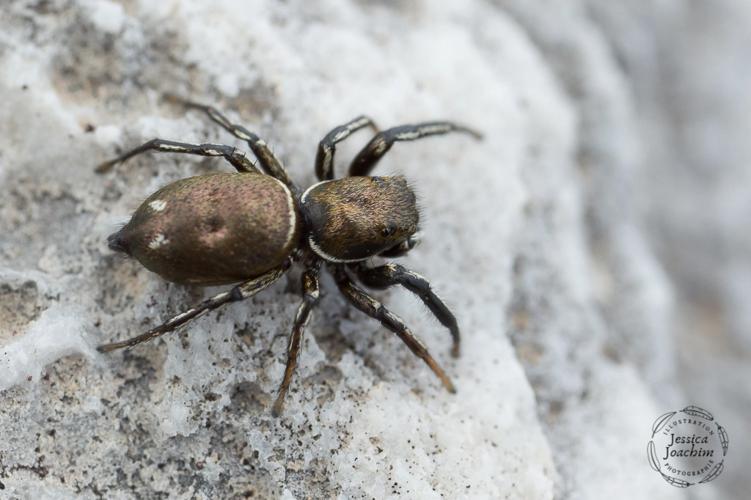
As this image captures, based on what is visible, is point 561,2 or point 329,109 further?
point 561,2

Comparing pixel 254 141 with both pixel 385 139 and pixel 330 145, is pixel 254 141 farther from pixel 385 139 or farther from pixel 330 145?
pixel 385 139

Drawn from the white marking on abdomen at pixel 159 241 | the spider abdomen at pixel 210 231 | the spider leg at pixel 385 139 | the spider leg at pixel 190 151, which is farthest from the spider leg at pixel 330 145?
the white marking on abdomen at pixel 159 241

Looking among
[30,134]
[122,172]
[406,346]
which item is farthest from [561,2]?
[30,134]

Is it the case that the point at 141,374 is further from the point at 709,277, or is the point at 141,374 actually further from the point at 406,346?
the point at 709,277

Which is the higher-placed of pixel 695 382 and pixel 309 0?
pixel 309 0

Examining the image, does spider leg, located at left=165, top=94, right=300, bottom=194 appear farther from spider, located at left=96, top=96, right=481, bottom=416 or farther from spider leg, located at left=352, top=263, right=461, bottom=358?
spider leg, located at left=352, top=263, right=461, bottom=358
